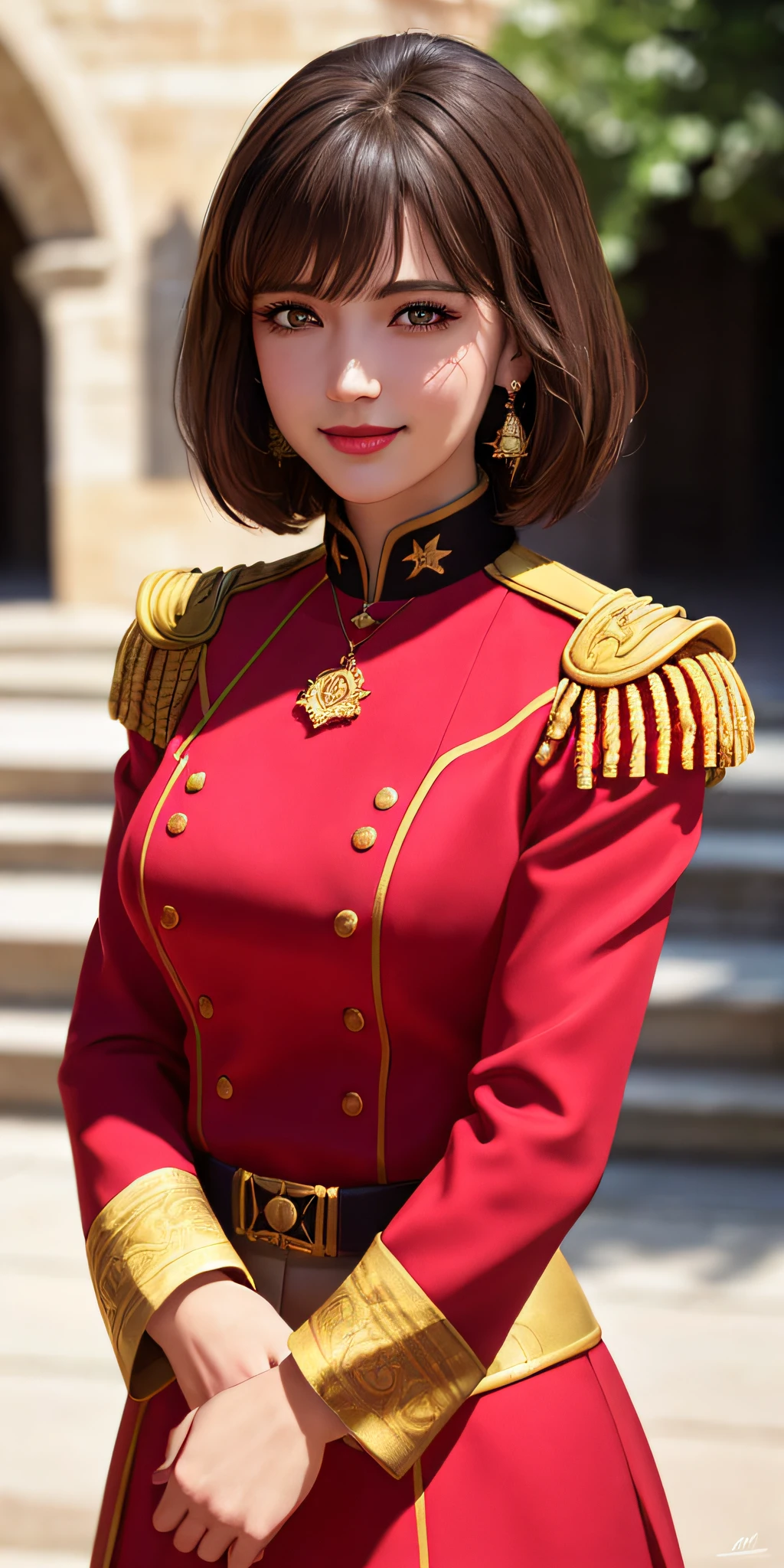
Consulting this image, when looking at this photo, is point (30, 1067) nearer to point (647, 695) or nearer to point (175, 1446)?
point (175, 1446)

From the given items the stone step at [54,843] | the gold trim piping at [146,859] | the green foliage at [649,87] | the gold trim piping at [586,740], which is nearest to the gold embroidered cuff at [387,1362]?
the gold trim piping at [146,859]

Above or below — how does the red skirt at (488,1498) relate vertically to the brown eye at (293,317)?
below

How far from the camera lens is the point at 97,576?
6875 millimetres

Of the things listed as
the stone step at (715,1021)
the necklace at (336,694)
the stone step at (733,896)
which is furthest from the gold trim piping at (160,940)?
the stone step at (733,896)

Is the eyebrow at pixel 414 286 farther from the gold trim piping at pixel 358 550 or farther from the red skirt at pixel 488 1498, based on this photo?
the red skirt at pixel 488 1498

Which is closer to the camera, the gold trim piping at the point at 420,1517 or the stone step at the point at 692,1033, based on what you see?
the gold trim piping at the point at 420,1517

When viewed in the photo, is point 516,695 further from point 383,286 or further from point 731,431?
point 731,431

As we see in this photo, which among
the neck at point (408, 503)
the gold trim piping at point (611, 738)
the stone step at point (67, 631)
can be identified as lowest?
the gold trim piping at point (611, 738)

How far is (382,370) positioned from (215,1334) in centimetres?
77

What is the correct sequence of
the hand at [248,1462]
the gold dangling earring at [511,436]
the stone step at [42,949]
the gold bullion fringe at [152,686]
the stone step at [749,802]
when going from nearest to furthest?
the hand at [248,1462]
the gold dangling earring at [511,436]
the gold bullion fringe at [152,686]
the stone step at [42,949]
the stone step at [749,802]

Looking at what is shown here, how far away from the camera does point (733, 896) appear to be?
476 centimetres

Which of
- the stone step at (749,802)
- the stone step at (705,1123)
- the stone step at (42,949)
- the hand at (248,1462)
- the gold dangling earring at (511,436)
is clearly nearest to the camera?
the hand at (248,1462)

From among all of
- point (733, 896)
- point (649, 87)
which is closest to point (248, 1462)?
point (733, 896)

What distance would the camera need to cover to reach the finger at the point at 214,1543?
1126 millimetres
